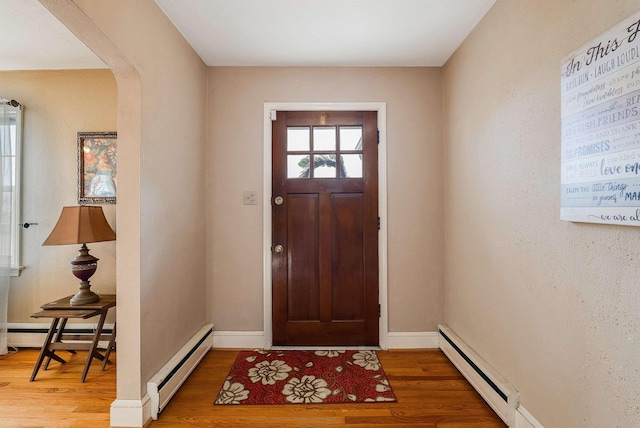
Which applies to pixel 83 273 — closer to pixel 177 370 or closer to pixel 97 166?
pixel 97 166

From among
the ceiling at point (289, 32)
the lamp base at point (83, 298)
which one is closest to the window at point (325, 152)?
the ceiling at point (289, 32)

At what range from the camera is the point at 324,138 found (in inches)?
110

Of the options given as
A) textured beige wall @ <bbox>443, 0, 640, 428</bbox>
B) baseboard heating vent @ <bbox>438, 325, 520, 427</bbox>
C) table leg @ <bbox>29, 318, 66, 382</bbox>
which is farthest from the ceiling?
baseboard heating vent @ <bbox>438, 325, 520, 427</bbox>

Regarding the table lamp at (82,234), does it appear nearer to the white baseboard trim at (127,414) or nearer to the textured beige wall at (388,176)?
the textured beige wall at (388,176)

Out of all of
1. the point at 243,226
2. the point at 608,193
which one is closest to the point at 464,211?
the point at 608,193

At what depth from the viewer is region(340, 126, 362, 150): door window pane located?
2785 mm

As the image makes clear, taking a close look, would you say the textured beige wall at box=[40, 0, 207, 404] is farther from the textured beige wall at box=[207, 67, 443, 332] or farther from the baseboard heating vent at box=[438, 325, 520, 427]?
the baseboard heating vent at box=[438, 325, 520, 427]

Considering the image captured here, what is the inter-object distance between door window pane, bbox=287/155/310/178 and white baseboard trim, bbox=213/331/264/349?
4.65 ft

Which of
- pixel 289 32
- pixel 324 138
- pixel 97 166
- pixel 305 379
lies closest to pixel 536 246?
pixel 305 379

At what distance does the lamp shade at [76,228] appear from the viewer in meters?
2.24

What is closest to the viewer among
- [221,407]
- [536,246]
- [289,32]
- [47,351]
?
[536,246]

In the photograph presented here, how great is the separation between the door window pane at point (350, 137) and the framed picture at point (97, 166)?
6.57ft

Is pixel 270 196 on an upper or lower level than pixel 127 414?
upper

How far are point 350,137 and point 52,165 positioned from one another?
104 inches
